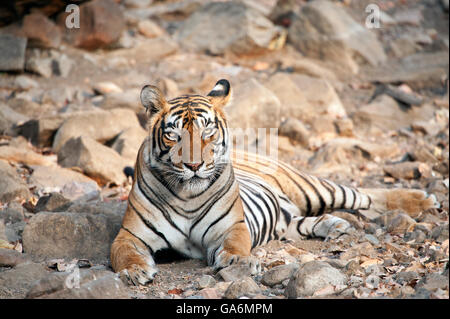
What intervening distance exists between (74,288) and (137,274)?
753mm

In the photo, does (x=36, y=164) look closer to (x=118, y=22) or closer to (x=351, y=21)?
(x=118, y=22)

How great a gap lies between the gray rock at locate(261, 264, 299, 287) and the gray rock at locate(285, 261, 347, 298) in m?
0.21

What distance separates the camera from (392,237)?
5191mm

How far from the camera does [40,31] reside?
1087cm

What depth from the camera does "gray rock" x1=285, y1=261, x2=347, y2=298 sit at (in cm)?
350

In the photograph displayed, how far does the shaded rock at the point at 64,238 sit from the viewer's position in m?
4.79

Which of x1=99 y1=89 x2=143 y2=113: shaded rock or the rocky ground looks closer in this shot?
the rocky ground

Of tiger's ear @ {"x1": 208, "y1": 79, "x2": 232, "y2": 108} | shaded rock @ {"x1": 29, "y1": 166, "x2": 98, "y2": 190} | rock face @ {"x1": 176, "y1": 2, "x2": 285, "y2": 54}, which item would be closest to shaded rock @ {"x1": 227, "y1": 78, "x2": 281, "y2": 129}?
shaded rock @ {"x1": 29, "y1": 166, "x2": 98, "y2": 190}

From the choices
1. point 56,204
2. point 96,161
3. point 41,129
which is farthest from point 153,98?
point 41,129

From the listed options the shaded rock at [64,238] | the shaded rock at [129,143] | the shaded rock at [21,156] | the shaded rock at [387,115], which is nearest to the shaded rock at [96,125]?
the shaded rock at [129,143]

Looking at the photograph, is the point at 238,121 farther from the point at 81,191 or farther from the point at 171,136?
the point at 171,136

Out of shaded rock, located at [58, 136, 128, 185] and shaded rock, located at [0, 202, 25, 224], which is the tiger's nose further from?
shaded rock, located at [58, 136, 128, 185]

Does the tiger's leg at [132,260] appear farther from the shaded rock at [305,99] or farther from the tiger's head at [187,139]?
the shaded rock at [305,99]

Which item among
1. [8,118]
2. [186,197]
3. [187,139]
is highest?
[187,139]
